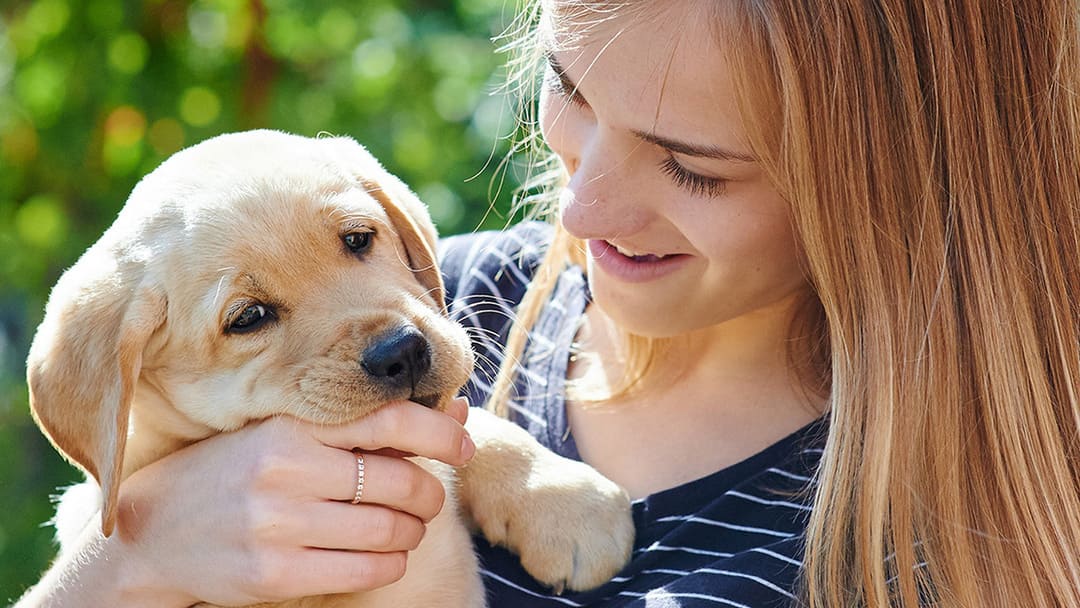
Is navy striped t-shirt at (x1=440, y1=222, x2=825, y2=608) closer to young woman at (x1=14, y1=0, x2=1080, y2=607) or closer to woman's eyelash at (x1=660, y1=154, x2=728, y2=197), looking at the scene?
young woman at (x1=14, y1=0, x2=1080, y2=607)

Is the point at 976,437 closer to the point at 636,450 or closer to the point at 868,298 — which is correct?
the point at 868,298

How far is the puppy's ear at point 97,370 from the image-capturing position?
6.95ft

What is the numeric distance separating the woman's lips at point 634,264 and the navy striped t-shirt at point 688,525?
0.40m

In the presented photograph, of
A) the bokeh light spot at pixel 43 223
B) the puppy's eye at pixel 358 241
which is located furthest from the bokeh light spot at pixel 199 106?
the puppy's eye at pixel 358 241

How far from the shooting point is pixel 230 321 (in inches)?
86.0

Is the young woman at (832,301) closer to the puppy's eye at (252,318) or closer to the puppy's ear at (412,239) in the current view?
the puppy's eye at (252,318)

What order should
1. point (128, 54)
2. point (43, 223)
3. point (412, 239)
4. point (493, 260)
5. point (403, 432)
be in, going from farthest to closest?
1. point (43, 223)
2. point (128, 54)
3. point (493, 260)
4. point (412, 239)
5. point (403, 432)

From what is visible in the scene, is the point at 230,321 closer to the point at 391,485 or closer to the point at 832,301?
the point at 391,485

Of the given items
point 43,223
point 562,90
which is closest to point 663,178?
point 562,90

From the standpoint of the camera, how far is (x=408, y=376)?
7.02ft

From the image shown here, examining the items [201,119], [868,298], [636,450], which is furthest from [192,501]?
[201,119]

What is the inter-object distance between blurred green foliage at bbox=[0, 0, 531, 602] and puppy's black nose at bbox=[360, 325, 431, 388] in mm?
2194

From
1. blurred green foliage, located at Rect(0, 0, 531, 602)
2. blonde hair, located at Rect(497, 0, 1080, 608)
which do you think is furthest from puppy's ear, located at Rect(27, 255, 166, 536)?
blurred green foliage, located at Rect(0, 0, 531, 602)

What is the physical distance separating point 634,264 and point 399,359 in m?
0.57
